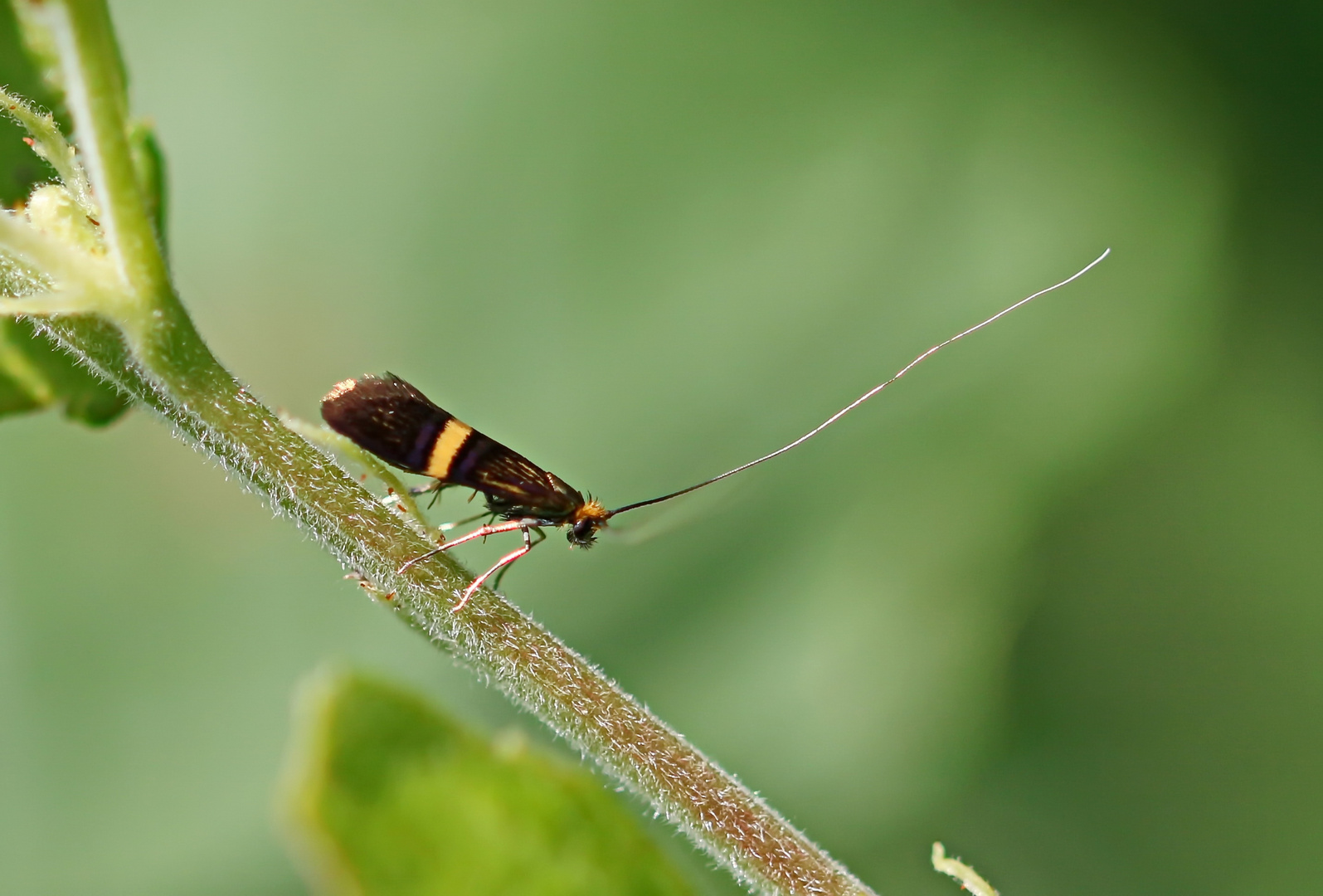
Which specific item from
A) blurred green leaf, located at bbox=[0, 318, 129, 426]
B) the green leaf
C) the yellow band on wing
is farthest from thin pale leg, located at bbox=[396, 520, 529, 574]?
the green leaf

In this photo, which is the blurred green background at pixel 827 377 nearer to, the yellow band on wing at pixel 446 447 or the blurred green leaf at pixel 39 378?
the yellow band on wing at pixel 446 447

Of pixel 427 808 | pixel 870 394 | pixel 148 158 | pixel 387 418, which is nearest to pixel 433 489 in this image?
pixel 387 418

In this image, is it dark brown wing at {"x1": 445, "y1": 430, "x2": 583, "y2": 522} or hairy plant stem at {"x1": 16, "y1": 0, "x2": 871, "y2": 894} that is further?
dark brown wing at {"x1": 445, "y1": 430, "x2": 583, "y2": 522}

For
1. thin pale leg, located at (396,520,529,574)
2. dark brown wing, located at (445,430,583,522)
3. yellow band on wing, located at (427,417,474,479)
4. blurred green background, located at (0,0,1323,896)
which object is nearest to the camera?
thin pale leg, located at (396,520,529,574)

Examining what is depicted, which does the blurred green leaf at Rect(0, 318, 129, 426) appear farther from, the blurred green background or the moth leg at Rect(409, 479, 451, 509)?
the blurred green background

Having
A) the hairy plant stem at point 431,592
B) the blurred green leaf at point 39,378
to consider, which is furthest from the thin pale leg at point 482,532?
the blurred green leaf at point 39,378

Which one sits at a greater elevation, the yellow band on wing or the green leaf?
the green leaf

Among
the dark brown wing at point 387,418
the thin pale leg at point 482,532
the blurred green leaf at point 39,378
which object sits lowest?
the thin pale leg at point 482,532

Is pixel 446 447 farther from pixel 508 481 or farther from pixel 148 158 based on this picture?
pixel 148 158
